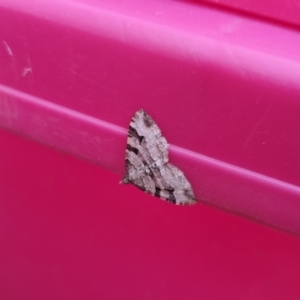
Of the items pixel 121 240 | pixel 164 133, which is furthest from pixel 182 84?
pixel 121 240

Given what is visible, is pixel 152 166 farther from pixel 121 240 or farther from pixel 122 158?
pixel 121 240

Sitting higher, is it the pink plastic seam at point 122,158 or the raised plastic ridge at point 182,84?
the raised plastic ridge at point 182,84

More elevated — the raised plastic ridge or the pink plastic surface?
the raised plastic ridge

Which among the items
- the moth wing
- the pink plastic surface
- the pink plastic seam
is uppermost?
the moth wing

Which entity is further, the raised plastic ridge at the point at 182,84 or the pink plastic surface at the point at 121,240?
the pink plastic surface at the point at 121,240

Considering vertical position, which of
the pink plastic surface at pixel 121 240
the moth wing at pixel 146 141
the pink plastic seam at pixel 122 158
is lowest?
the pink plastic surface at pixel 121 240

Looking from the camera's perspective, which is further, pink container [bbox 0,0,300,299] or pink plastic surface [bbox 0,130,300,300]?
pink plastic surface [bbox 0,130,300,300]
